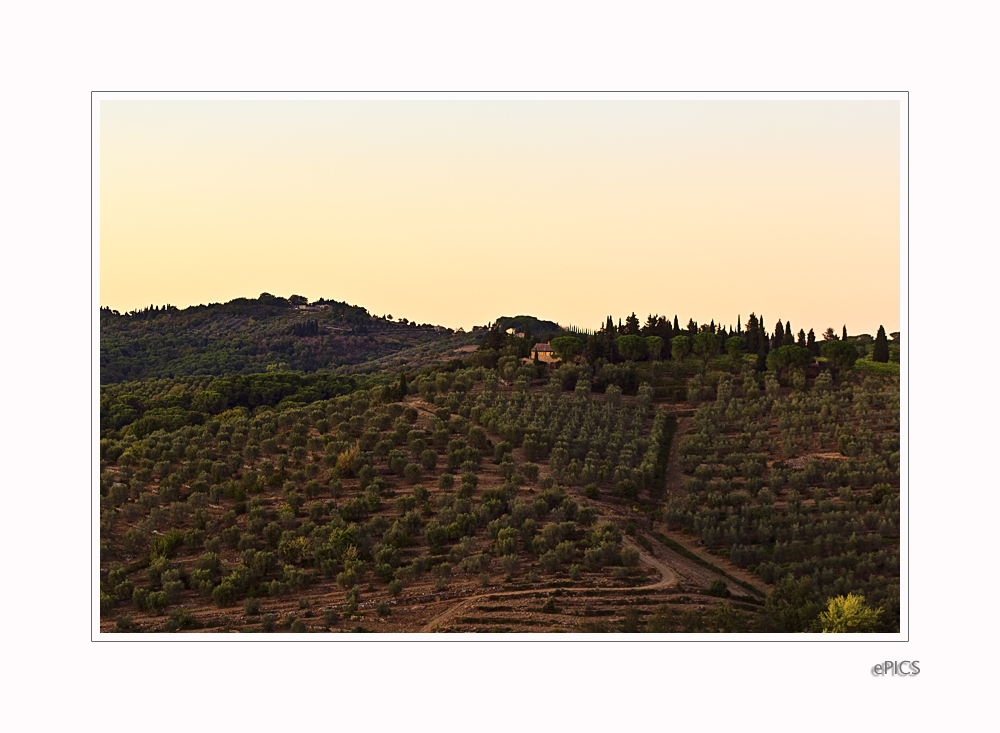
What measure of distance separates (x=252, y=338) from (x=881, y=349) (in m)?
58.6

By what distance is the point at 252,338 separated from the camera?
75188 mm

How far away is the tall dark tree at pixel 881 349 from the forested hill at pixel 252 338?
42.5 meters

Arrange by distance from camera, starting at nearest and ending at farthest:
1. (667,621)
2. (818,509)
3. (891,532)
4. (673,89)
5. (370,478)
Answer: (673,89)
(667,621)
(891,532)
(818,509)
(370,478)

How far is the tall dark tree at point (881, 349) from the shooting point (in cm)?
3919

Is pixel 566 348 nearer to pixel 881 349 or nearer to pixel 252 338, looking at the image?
pixel 881 349

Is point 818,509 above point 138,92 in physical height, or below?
below

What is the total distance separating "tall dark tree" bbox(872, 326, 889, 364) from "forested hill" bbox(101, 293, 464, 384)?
139 ft

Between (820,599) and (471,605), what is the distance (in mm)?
10263

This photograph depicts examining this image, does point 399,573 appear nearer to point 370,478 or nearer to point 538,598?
point 538,598

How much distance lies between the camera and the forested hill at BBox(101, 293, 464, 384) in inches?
2559

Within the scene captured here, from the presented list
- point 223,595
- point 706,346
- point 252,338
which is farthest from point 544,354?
point 252,338

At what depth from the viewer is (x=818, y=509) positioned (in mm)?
27359

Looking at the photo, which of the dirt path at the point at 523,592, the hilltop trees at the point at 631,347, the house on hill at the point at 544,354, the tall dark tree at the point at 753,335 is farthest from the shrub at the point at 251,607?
the tall dark tree at the point at 753,335

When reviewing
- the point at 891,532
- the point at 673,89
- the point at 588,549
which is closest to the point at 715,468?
the point at 891,532
